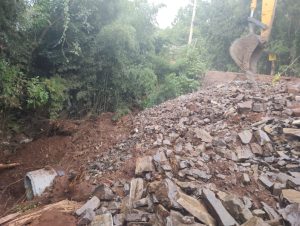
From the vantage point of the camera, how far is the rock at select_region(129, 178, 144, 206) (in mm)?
3707

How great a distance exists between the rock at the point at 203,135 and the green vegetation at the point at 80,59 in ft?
9.56

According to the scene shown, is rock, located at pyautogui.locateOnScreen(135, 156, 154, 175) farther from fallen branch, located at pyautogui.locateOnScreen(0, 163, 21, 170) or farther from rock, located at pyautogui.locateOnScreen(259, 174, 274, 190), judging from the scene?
fallen branch, located at pyautogui.locateOnScreen(0, 163, 21, 170)

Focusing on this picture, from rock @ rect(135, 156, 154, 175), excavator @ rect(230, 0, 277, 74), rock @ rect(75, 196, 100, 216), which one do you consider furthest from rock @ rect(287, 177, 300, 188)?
excavator @ rect(230, 0, 277, 74)

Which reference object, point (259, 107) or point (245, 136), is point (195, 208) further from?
point (259, 107)

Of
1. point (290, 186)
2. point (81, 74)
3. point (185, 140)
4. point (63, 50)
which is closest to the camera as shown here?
point (290, 186)

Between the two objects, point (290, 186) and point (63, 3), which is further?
point (63, 3)

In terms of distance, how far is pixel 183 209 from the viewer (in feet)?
11.0

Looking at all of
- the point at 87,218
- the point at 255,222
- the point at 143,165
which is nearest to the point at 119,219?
the point at 87,218

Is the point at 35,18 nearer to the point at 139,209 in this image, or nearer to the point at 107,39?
the point at 107,39

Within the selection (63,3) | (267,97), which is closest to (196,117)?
(267,97)

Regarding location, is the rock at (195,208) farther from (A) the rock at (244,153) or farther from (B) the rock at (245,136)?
(B) the rock at (245,136)

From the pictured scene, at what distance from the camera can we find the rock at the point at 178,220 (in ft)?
10.2

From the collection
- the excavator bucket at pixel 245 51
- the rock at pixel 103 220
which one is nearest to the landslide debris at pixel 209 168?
the rock at pixel 103 220

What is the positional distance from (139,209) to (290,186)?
198 centimetres
